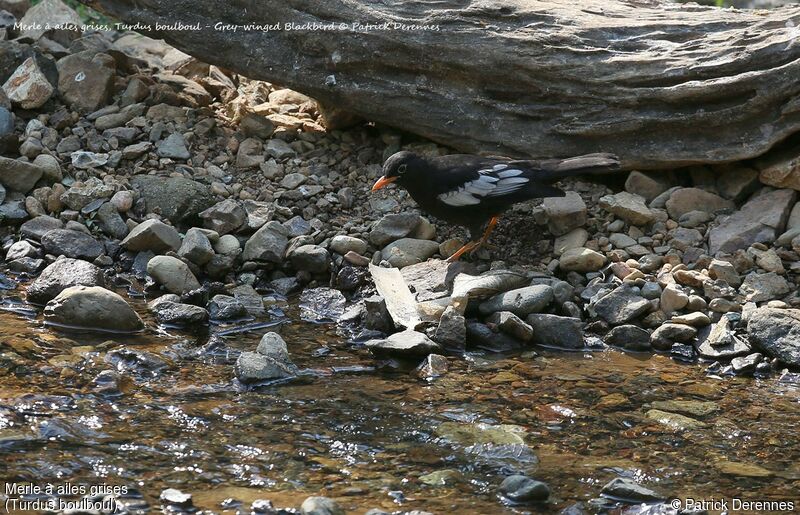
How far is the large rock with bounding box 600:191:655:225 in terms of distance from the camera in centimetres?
766

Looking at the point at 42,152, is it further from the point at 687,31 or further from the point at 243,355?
the point at 687,31

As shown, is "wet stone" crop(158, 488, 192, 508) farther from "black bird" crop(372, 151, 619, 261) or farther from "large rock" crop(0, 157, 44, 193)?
"large rock" crop(0, 157, 44, 193)

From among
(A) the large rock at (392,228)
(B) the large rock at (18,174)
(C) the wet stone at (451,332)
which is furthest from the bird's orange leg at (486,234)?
(B) the large rock at (18,174)

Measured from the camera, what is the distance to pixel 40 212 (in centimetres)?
799

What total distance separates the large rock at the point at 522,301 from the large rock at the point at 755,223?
136 centimetres

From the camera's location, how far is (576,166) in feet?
24.2

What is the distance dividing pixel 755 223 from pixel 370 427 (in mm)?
3522

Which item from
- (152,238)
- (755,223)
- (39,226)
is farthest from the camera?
(39,226)

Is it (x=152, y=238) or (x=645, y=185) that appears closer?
(x=152, y=238)

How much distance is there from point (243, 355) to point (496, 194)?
2345mm

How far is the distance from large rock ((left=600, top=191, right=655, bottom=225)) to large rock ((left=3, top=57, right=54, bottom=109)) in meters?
4.81

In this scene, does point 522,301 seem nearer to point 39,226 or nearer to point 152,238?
point 152,238

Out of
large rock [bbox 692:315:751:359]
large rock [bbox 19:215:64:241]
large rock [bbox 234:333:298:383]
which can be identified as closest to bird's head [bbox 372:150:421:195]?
large rock [bbox 234:333:298:383]

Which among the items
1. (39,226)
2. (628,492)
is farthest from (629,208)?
(39,226)
